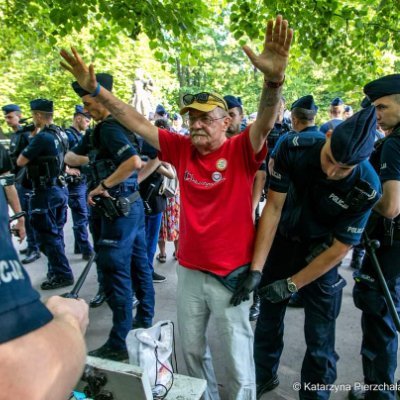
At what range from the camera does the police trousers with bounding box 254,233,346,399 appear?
2.39 metres

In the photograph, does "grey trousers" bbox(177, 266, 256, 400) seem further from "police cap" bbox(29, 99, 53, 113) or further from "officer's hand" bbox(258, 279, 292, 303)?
"police cap" bbox(29, 99, 53, 113)

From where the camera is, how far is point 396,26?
5016mm

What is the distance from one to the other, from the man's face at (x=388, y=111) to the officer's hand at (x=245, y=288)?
1.50 metres

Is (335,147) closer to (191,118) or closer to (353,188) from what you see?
(353,188)

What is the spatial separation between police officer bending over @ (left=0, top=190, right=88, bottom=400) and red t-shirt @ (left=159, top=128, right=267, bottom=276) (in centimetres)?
139

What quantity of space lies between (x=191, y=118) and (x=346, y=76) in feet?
14.4

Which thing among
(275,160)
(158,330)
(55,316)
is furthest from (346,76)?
(55,316)

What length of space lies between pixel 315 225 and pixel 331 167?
1.53ft

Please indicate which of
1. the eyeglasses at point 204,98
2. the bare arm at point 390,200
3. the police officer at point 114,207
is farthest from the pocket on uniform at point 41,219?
the bare arm at point 390,200

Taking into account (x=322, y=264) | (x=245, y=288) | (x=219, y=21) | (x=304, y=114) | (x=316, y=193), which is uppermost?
(x=219, y=21)

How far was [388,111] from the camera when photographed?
2588mm

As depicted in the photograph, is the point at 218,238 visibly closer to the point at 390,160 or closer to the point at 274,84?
the point at 274,84

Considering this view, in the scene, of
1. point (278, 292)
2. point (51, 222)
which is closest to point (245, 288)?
point (278, 292)

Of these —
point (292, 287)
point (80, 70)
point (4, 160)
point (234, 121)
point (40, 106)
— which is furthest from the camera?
point (40, 106)
